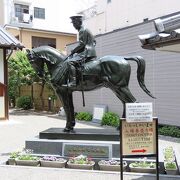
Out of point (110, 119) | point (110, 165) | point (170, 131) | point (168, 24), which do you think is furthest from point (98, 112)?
point (168, 24)

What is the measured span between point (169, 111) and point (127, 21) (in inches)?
560

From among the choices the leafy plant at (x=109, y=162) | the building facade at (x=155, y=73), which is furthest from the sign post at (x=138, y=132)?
the building facade at (x=155, y=73)

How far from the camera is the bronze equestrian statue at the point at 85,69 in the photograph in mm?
9320

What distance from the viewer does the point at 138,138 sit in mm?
5922

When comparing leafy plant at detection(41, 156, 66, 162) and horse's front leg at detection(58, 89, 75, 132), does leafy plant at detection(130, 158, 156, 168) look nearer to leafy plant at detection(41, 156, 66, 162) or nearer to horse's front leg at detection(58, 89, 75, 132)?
leafy plant at detection(41, 156, 66, 162)

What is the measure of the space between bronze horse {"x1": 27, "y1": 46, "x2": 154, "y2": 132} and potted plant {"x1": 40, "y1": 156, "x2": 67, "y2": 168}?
1236 millimetres

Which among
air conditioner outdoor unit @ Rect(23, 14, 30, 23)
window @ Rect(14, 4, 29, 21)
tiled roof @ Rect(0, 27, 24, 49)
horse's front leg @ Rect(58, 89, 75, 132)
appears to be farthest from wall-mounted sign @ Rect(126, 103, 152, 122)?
window @ Rect(14, 4, 29, 21)

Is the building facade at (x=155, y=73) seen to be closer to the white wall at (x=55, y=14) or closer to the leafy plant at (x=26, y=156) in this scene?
the leafy plant at (x=26, y=156)

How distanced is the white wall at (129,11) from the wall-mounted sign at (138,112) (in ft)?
55.1

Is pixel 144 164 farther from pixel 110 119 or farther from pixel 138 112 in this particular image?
pixel 110 119

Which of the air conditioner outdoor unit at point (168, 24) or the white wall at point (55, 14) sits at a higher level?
the white wall at point (55, 14)

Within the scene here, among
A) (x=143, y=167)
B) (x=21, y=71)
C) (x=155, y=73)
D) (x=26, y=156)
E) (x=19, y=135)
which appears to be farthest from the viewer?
(x=21, y=71)

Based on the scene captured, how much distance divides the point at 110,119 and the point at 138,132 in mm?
10078

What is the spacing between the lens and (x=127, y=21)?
26.8 m
